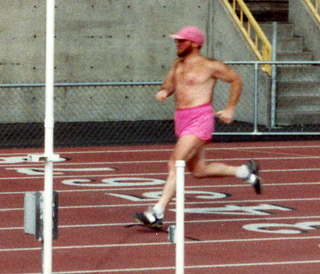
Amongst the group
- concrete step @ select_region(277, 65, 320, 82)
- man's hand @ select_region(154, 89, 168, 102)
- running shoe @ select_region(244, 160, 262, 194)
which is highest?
concrete step @ select_region(277, 65, 320, 82)

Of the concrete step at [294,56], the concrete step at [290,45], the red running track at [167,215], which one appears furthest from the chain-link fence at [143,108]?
the red running track at [167,215]

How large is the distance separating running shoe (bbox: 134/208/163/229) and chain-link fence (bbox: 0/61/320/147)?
9.59m

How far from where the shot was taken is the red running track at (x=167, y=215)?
37.9ft

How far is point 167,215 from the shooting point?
1447 cm

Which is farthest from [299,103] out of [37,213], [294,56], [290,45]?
[37,213]

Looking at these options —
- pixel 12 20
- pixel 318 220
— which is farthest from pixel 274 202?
pixel 12 20

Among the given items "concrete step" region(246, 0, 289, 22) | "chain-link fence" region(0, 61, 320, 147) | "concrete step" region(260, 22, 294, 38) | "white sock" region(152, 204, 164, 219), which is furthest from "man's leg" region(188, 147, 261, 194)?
"concrete step" region(246, 0, 289, 22)

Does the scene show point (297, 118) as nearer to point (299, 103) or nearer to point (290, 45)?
point (299, 103)

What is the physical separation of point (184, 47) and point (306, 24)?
13.6 metres

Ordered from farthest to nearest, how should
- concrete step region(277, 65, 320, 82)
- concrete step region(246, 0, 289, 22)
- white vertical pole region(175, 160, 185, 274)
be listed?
concrete step region(246, 0, 289, 22), concrete step region(277, 65, 320, 82), white vertical pole region(175, 160, 185, 274)

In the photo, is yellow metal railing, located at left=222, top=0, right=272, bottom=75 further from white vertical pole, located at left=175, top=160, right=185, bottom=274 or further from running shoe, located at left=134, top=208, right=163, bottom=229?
white vertical pole, located at left=175, top=160, right=185, bottom=274

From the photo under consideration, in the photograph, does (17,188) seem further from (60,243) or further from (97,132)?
(97,132)

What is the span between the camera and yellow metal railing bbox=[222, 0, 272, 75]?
24484 mm

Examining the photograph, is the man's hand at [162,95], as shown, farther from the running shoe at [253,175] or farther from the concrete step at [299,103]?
the concrete step at [299,103]
